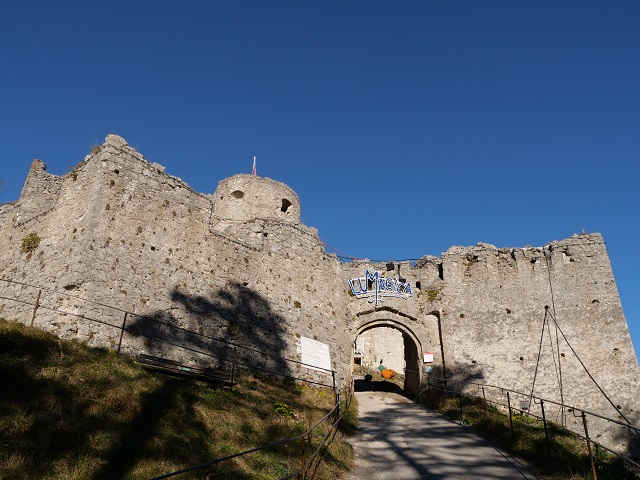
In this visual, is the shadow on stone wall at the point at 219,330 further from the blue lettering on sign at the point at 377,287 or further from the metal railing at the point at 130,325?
the blue lettering on sign at the point at 377,287

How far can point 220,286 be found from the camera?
52.4ft

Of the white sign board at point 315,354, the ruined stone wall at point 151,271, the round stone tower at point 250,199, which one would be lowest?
the white sign board at point 315,354

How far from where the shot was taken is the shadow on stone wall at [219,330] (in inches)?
523

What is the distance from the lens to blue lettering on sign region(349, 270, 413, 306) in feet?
69.2

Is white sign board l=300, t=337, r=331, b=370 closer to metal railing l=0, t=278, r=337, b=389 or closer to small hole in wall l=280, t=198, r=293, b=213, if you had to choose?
metal railing l=0, t=278, r=337, b=389

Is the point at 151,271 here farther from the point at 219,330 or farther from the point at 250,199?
the point at 250,199

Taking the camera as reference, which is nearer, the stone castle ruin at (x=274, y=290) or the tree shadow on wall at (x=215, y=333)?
the tree shadow on wall at (x=215, y=333)

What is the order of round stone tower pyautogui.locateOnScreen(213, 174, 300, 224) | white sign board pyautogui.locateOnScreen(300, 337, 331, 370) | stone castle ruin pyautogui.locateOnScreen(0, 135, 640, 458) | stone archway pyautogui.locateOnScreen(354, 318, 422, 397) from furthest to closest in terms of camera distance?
round stone tower pyautogui.locateOnScreen(213, 174, 300, 224) < stone archway pyautogui.locateOnScreen(354, 318, 422, 397) < white sign board pyautogui.locateOnScreen(300, 337, 331, 370) < stone castle ruin pyautogui.locateOnScreen(0, 135, 640, 458)

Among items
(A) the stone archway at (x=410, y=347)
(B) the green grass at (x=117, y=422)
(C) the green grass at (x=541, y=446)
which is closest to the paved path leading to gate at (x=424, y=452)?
(C) the green grass at (x=541, y=446)

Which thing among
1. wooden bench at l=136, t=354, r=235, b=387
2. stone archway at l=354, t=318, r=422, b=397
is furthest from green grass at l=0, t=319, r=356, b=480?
stone archway at l=354, t=318, r=422, b=397

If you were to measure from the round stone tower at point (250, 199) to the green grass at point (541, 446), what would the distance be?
12.0 meters

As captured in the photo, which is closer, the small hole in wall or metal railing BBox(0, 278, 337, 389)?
metal railing BBox(0, 278, 337, 389)

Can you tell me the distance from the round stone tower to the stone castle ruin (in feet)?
0.25

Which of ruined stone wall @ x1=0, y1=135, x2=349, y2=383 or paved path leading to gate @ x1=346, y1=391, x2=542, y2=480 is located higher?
ruined stone wall @ x1=0, y1=135, x2=349, y2=383
